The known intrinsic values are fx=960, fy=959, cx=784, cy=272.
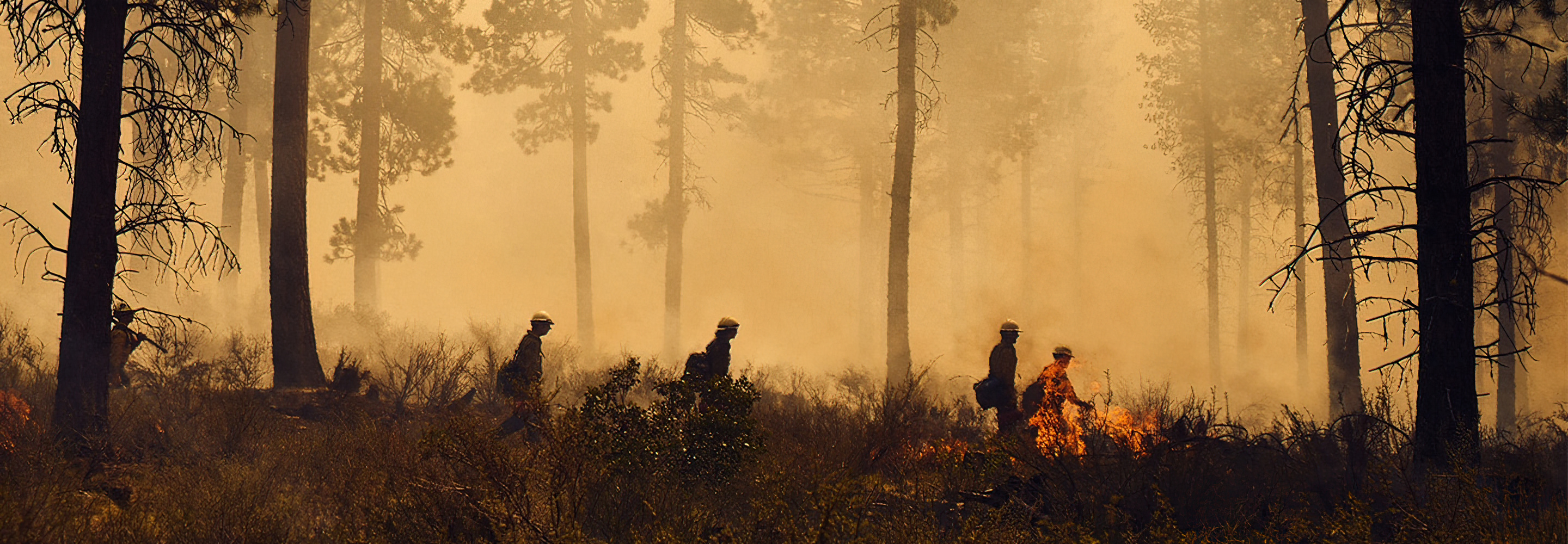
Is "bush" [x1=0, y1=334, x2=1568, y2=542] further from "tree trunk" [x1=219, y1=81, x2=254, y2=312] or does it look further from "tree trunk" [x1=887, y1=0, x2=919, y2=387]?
"tree trunk" [x1=219, y1=81, x2=254, y2=312]

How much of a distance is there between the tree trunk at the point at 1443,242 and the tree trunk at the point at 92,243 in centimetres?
944

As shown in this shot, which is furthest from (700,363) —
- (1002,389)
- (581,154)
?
(581,154)

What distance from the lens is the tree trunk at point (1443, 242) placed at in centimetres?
660

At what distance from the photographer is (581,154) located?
72.2 feet

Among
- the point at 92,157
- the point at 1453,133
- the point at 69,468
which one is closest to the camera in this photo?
the point at 69,468

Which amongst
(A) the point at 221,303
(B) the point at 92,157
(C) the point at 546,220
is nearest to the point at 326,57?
(A) the point at 221,303

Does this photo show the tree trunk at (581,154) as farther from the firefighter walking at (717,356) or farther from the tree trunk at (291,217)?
the firefighter walking at (717,356)

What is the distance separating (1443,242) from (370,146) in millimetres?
17822

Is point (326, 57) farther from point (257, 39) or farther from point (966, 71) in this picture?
point (966, 71)

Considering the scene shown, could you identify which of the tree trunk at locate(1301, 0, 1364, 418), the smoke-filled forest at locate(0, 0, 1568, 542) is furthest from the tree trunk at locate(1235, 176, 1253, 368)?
the tree trunk at locate(1301, 0, 1364, 418)

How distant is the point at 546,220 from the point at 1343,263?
1372 inches

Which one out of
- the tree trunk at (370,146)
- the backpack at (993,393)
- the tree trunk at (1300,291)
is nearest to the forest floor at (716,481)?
the backpack at (993,393)

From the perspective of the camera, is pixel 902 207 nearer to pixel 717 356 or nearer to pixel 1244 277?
pixel 717 356

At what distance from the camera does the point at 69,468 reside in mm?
6238
